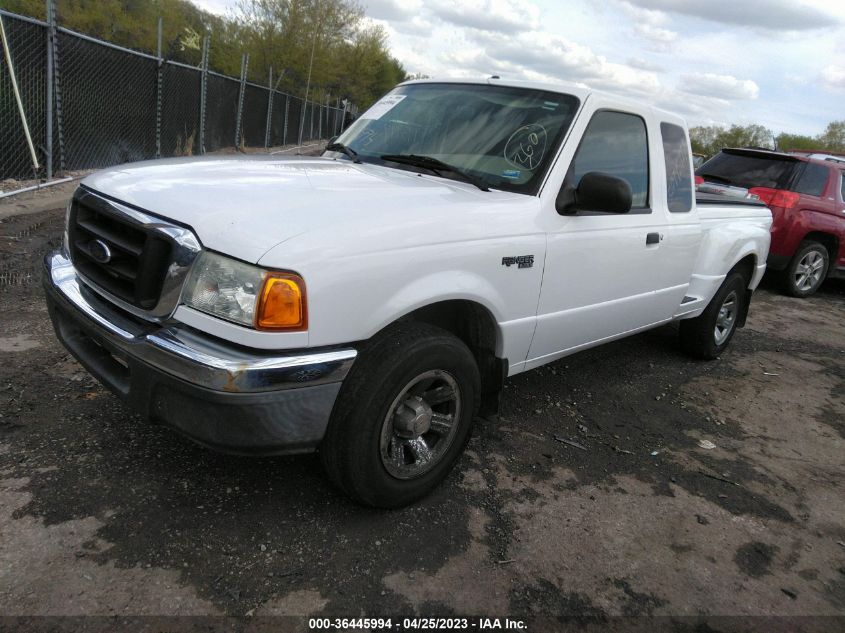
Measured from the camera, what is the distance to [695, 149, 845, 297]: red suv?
8.09 meters

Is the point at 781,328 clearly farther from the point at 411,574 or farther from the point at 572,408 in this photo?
the point at 411,574

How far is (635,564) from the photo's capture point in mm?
2580

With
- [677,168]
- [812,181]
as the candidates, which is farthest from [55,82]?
[812,181]

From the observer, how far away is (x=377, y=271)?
2264 millimetres

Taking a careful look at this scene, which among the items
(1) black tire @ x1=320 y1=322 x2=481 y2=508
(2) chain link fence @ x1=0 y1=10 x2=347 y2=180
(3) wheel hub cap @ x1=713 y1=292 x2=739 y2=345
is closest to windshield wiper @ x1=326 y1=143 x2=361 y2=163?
(2) chain link fence @ x1=0 y1=10 x2=347 y2=180

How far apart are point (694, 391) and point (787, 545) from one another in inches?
75.4

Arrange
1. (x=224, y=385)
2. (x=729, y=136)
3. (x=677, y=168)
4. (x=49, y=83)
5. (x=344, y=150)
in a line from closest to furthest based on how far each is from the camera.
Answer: (x=224, y=385)
(x=344, y=150)
(x=677, y=168)
(x=49, y=83)
(x=729, y=136)

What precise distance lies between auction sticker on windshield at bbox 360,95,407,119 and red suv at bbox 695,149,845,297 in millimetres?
5371

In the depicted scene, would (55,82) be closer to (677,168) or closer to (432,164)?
(432,164)

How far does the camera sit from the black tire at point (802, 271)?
27.2ft

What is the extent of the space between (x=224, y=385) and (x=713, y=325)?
4.25 m

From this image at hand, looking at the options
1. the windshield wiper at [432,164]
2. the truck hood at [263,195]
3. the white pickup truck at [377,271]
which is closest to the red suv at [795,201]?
the white pickup truck at [377,271]

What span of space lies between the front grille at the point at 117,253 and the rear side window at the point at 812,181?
832 cm

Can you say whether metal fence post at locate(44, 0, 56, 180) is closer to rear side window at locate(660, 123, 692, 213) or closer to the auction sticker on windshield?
the auction sticker on windshield
